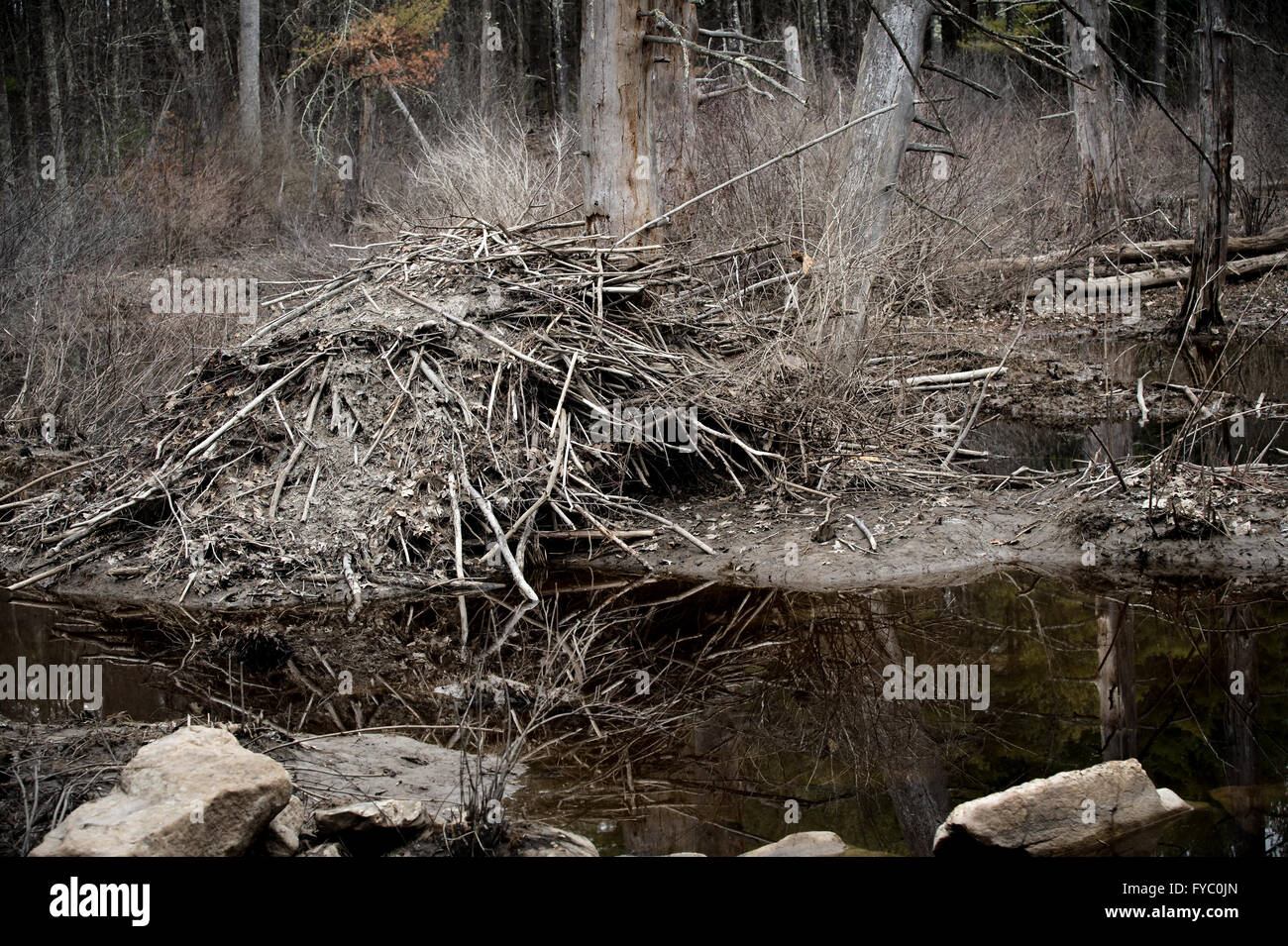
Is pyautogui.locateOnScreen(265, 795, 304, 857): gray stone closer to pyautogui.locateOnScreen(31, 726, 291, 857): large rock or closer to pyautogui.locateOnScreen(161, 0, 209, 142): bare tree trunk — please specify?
pyautogui.locateOnScreen(31, 726, 291, 857): large rock

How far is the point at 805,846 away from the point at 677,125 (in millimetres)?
10963

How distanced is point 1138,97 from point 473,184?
18.9 m

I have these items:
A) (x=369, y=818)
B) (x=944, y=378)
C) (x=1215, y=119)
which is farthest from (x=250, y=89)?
(x=369, y=818)

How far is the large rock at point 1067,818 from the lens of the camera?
3947 mm

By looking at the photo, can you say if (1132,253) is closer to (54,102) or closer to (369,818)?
(369,818)

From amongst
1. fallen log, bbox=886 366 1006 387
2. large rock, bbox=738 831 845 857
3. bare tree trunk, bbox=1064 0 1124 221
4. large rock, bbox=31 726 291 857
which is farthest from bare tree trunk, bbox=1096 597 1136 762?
bare tree trunk, bbox=1064 0 1124 221

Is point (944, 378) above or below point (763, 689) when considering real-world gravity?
above

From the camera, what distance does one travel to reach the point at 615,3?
9.22 m

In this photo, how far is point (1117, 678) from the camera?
5.61 meters

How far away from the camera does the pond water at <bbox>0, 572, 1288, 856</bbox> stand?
14.8ft

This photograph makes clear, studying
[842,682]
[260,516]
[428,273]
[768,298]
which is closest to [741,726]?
[842,682]

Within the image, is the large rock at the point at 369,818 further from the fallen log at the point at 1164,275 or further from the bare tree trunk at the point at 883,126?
the fallen log at the point at 1164,275
